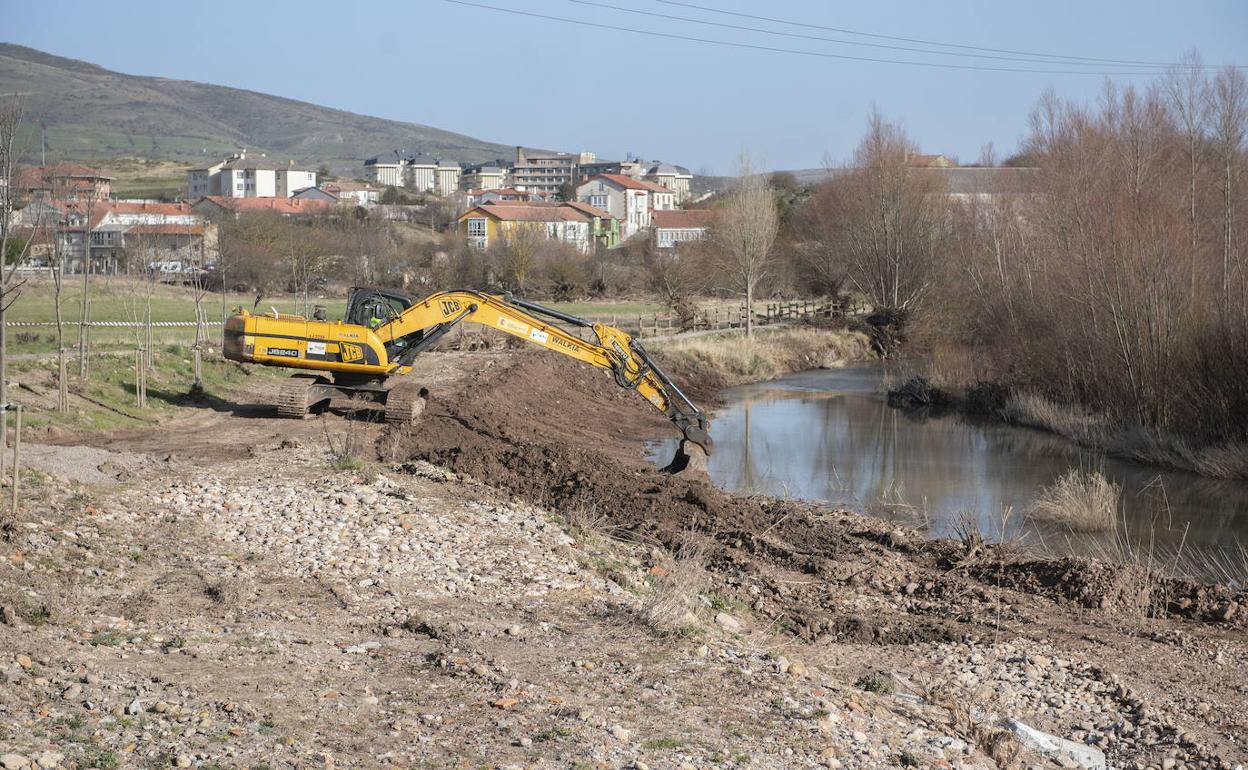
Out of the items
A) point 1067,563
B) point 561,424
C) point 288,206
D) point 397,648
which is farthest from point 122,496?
point 288,206

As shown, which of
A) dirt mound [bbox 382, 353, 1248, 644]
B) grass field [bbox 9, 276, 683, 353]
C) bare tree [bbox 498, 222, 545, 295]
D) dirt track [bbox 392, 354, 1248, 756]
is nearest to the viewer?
dirt track [bbox 392, 354, 1248, 756]

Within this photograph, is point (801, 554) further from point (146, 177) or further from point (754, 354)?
point (146, 177)

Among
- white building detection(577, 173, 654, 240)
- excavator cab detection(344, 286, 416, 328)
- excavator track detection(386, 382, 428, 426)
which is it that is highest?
white building detection(577, 173, 654, 240)

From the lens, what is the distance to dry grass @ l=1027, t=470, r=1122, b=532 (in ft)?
64.9

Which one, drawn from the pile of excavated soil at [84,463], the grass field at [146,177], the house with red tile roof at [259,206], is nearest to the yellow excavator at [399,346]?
the pile of excavated soil at [84,463]

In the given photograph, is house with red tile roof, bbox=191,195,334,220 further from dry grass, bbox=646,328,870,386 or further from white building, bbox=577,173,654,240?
white building, bbox=577,173,654,240

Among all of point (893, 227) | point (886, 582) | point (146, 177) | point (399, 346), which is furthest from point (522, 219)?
point (146, 177)

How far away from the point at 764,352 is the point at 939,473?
21.1 metres

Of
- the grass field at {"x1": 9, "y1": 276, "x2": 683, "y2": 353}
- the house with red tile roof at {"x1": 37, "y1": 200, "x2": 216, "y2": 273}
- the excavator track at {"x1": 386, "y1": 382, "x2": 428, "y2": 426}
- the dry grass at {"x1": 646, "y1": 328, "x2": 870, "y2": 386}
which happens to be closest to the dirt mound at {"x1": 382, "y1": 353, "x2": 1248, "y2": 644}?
the excavator track at {"x1": 386, "y1": 382, "x2": 428, "y2": 426}

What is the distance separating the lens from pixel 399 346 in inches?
879

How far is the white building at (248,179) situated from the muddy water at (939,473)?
134 m

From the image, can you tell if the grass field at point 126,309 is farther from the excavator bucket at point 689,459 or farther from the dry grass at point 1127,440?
the dry grass at point 1127,440

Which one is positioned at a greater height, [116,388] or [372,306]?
[372,306]

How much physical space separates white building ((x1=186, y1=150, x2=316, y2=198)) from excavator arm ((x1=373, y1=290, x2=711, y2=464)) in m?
142
